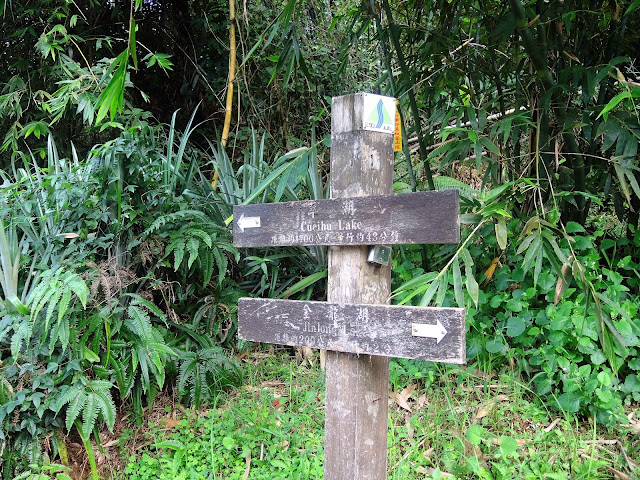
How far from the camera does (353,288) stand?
1.62 metres

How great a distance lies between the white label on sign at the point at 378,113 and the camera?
1601mm

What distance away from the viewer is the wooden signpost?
152 centimetres

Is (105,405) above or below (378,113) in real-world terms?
below

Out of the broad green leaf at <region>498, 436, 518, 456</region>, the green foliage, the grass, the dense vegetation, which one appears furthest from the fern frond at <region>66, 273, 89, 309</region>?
the broad green leaf at <region>498, 436, 518, 456</region>

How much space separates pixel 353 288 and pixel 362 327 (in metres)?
0.14

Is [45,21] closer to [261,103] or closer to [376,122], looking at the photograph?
[261,103]

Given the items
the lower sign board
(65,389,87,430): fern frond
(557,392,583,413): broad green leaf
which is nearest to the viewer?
the lower sign board

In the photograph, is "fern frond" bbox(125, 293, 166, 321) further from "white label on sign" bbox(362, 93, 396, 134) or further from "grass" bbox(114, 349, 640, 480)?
"white label on sign" bbox(362, 93, 396, 134)

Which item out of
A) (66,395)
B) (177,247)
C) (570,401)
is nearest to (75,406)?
(66,395)

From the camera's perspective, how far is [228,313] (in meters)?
2.99

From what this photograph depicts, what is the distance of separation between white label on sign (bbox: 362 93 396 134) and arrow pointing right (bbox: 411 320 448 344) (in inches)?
23.4

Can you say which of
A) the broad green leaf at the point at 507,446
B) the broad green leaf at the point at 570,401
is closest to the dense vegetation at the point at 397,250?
the broad green leaf at the point at 570,401

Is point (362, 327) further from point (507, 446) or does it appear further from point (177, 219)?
point (177, 219)

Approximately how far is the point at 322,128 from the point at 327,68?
2.06 feet
